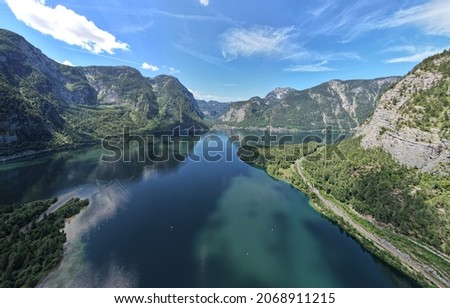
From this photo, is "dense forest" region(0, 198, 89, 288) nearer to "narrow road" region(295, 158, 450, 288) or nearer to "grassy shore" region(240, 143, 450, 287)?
"grassy shore" region(240, 143, 450, 287)

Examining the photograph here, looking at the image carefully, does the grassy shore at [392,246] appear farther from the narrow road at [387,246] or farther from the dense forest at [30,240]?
the dense forest at [30,240]

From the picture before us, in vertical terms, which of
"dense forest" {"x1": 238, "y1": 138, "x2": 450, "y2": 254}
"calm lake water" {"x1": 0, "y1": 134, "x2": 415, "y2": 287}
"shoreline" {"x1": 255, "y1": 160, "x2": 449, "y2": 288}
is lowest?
"calm lake water" {"x1": 0, "y1": 134, "x2": 415, "y2": 287}

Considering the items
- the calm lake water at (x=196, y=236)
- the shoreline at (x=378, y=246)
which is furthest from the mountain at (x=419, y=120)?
the calm lake water at (x=196, y=236)

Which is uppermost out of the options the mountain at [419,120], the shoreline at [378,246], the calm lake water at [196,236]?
the mountain at [419,120]

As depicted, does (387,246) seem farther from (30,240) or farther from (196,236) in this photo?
(30,240)

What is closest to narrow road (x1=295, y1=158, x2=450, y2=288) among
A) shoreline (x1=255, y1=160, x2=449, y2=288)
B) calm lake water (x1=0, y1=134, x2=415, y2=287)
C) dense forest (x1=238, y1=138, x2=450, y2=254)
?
shoreline (x1=255, y1=160, x2=449, y2=288)

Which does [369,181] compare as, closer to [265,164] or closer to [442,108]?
[442,108]

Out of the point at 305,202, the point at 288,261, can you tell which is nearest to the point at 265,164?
the point at 305,202
